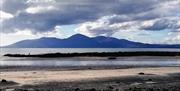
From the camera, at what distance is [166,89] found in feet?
85.8

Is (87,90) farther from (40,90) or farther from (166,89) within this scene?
(166,89)

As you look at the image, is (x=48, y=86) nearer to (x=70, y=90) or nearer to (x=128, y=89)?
(x=70, y=90)

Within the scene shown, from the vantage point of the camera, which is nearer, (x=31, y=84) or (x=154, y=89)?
(x=154, y=89)

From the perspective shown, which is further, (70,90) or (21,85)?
(21,85)

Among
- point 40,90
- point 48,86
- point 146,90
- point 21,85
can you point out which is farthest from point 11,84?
point 146,90

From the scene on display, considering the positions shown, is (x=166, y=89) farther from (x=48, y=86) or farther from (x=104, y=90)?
(x=48, y=86)

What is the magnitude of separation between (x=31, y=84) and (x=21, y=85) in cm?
80

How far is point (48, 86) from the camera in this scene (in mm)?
29328

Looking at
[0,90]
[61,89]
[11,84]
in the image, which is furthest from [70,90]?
[11,84]

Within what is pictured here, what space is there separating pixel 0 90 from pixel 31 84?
4.64m

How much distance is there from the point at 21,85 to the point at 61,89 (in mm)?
4662

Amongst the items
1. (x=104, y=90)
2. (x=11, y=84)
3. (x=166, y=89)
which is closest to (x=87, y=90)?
(x=104, y=90)

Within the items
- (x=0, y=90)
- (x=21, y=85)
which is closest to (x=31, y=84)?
(x=21, y=85)

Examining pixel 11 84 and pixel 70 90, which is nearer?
pixel 70 90
